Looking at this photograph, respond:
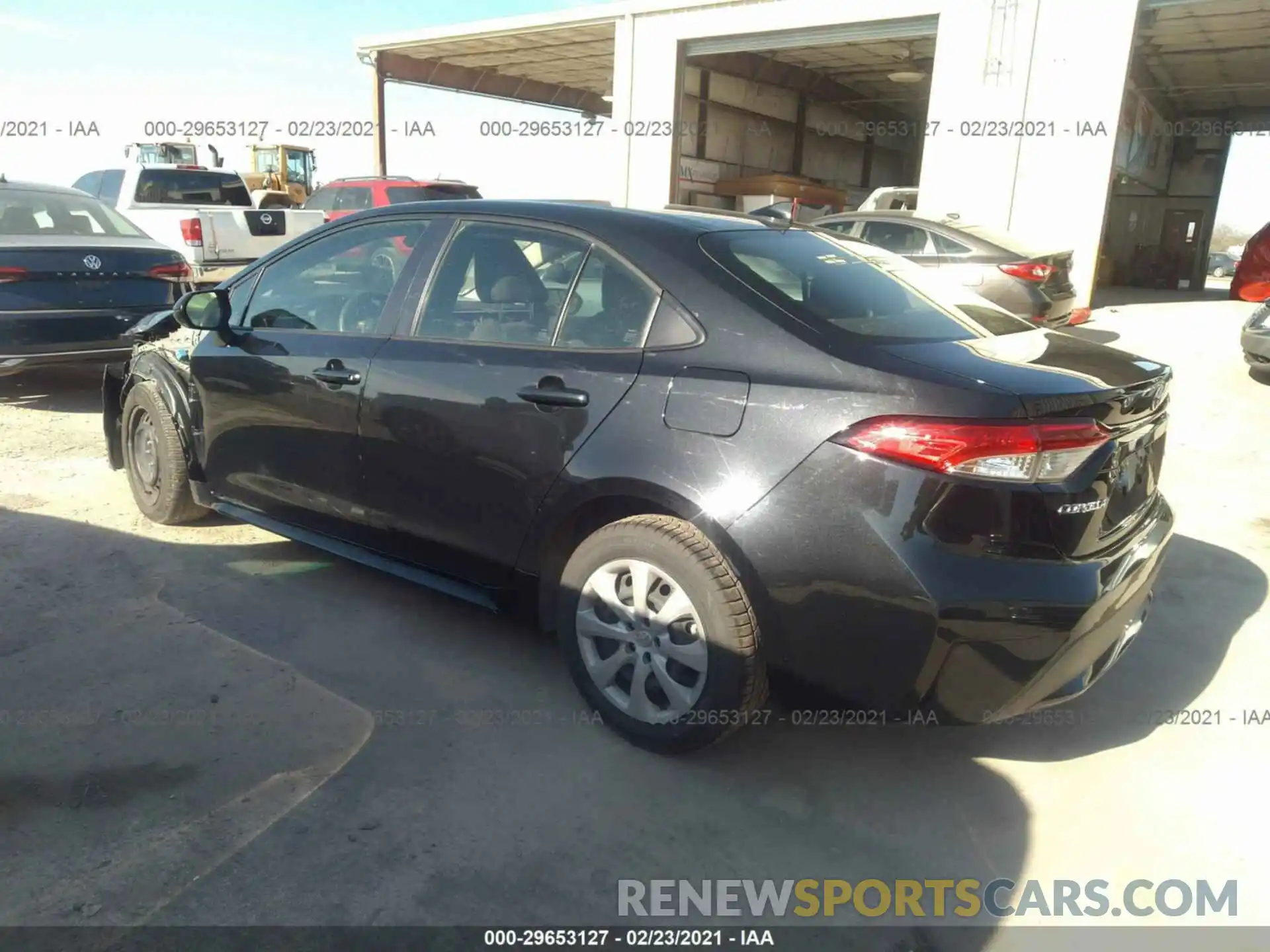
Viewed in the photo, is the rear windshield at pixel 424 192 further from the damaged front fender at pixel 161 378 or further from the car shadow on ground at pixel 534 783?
the car shadow on ground at pixel 534 783

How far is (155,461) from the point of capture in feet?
15.1

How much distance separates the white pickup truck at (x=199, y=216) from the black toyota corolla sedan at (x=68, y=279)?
281 cm

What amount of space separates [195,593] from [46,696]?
88cm

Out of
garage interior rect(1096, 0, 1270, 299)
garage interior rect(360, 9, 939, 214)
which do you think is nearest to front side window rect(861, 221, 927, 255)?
garage interior rect(360, 9, 939, 214)

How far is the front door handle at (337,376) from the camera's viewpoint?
344 cm

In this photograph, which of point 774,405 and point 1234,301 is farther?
point 1234,301

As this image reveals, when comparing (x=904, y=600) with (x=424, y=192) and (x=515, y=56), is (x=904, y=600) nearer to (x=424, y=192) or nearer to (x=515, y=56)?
(x=424, y=192)

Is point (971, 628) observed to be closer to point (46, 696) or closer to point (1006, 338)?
point (1006, 338)

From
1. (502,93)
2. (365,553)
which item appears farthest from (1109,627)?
(502,93)

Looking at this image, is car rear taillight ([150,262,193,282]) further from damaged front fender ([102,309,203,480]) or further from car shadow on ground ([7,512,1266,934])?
car shadow on ground ([7,512,1266,934])

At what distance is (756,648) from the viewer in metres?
2.63

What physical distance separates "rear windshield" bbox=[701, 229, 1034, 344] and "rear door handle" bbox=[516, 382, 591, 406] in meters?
0.59

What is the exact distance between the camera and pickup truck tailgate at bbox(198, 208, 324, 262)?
1105 cm

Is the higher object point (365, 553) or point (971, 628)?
point (971, 628)
